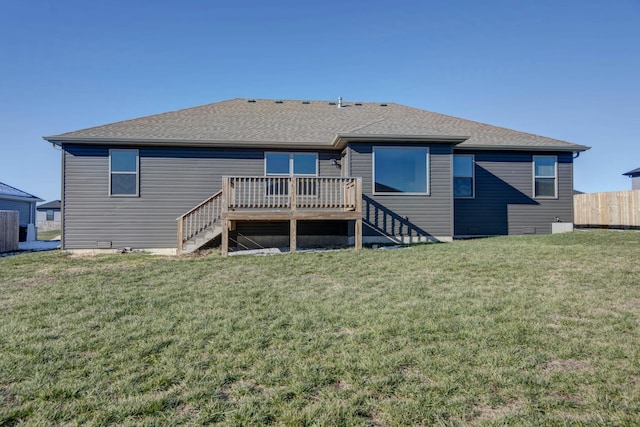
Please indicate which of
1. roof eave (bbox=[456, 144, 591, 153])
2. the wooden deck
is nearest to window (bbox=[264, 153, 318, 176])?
the wooden deck

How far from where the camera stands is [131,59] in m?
12.7

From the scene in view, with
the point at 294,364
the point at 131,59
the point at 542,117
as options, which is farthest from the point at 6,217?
the point at 542,117

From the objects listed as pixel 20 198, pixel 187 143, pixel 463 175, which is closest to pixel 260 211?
pixel 187 143

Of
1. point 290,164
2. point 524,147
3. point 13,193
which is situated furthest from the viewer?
point 13,193

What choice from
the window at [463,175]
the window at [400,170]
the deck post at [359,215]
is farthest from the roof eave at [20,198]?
the window at [463,175]

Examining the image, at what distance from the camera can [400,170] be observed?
10234mm

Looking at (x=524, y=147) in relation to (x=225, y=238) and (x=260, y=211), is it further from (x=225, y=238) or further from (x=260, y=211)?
(x=225, y=238)

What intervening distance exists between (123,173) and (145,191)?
85 cm

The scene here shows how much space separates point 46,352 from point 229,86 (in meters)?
15.5

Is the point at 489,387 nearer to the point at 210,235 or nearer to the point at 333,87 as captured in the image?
the point at 210,235

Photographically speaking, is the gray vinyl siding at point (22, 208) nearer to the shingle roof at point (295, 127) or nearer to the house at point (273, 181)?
the house at point (273, 181)

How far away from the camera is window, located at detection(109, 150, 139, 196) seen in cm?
1014

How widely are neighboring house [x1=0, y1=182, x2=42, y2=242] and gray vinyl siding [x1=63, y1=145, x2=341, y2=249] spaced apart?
9.33m

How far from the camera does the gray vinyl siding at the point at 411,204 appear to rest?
9.91 m
